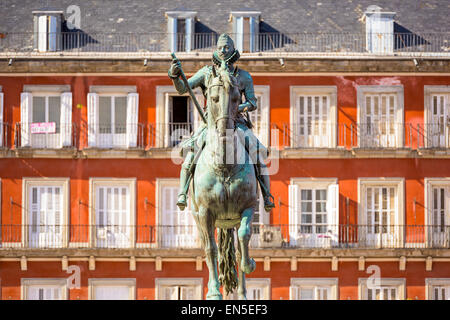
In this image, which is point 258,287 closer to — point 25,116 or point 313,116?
point 313,116

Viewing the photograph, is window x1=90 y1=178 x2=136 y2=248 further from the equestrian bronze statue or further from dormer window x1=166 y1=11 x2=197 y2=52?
the equestrian bronze statue

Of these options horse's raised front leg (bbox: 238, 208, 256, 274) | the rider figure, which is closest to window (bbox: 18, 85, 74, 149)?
the rider figure

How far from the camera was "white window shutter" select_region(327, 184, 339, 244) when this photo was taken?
139 ft

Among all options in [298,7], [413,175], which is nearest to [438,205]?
[413,175]

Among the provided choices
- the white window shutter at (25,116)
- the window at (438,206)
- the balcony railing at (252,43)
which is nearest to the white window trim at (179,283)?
the white window shutter at (25,116)

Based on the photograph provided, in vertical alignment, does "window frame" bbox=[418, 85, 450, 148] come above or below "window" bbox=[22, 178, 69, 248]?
above

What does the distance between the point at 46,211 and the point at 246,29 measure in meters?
9.53

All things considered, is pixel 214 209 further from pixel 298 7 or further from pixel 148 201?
pixel 298 7

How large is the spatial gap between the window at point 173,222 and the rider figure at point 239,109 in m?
23.7

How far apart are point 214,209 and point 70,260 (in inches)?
970

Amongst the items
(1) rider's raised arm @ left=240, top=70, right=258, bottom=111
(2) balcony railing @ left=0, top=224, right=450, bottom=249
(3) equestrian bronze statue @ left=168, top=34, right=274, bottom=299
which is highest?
(1) rider's raised arm @ left=240, top=70, right=258, bottom=111

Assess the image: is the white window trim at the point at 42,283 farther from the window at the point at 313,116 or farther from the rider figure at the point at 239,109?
the rider figure at the point at 239,109

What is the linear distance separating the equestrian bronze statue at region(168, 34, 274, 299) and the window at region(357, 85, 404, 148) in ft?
81.3

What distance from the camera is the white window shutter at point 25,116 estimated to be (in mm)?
43031
